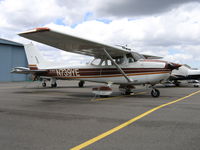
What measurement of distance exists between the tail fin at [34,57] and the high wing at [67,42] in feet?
18.5

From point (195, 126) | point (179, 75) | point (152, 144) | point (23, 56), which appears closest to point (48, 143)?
point (152, 144)

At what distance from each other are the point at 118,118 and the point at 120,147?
208 centimetres

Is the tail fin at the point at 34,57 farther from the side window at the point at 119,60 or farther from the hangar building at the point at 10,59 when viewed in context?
the hangar building at the point at 10,59

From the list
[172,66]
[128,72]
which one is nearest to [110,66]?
[128,72]

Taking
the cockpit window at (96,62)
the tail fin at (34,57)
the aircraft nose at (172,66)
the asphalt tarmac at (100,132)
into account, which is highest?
the tail fin at (34,57)

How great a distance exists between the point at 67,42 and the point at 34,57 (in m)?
7.90

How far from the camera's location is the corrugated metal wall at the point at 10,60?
3599cm

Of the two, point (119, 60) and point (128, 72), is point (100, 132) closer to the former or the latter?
point (128, 72)

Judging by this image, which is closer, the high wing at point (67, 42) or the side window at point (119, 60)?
the high wing at point (67, 42)

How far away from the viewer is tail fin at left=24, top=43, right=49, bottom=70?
1564 centimetres

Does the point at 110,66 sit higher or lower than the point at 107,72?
higher

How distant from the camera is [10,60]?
3744 centimetres

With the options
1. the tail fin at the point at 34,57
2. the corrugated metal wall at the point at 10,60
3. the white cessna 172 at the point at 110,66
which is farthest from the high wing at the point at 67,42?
the corrugated metal wall at the point at 10,60

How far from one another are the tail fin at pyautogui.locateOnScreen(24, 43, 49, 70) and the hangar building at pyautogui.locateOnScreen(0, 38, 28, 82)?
2302 centimetres
